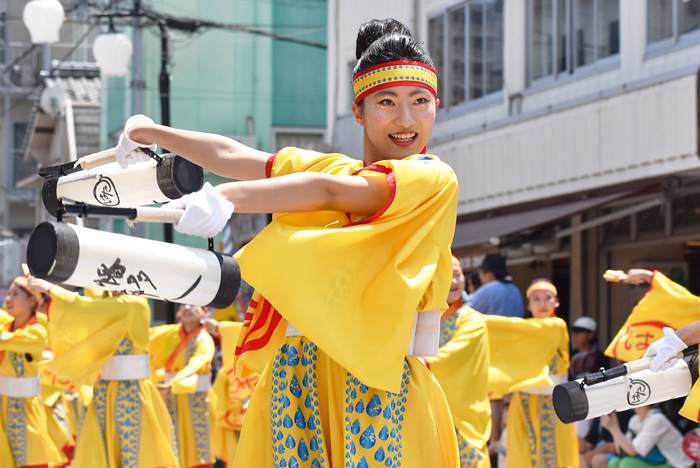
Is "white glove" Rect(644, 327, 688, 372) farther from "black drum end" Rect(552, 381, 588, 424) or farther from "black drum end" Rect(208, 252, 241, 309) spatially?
"black drum end" Rect(208, 252, 241, 309)

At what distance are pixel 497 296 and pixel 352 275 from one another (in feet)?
18.0

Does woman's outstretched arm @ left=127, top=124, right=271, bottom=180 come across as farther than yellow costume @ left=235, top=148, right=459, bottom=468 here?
Yes

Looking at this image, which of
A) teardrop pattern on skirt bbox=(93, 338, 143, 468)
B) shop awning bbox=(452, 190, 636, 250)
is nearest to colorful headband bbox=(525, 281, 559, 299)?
shop awning bbox=(452, 190, 636, 250)

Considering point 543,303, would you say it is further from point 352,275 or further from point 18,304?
point 352,275

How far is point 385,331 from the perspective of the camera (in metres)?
2.35

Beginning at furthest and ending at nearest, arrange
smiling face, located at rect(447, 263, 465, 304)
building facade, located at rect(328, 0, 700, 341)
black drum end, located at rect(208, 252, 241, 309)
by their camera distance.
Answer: building facade, located at rect(328, 0, 700, 341) → smiling face, located at rect(447, 263, 465, 304) → black drum end, located at rect(208, 252, 241, 309)

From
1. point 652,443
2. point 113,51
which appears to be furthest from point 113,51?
point 652,443

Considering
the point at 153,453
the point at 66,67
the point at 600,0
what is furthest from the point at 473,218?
the point at 66,67

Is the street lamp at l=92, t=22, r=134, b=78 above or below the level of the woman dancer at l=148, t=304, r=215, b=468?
above

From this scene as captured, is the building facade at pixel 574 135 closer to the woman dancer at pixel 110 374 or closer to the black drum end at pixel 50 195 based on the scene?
the woman dancer at pixel 110 374

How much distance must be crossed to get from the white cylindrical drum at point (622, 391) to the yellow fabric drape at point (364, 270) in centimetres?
81

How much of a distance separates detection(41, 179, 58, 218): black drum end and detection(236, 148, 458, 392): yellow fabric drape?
497mm

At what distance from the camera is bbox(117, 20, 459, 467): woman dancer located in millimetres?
2303

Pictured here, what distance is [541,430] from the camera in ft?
22.9
